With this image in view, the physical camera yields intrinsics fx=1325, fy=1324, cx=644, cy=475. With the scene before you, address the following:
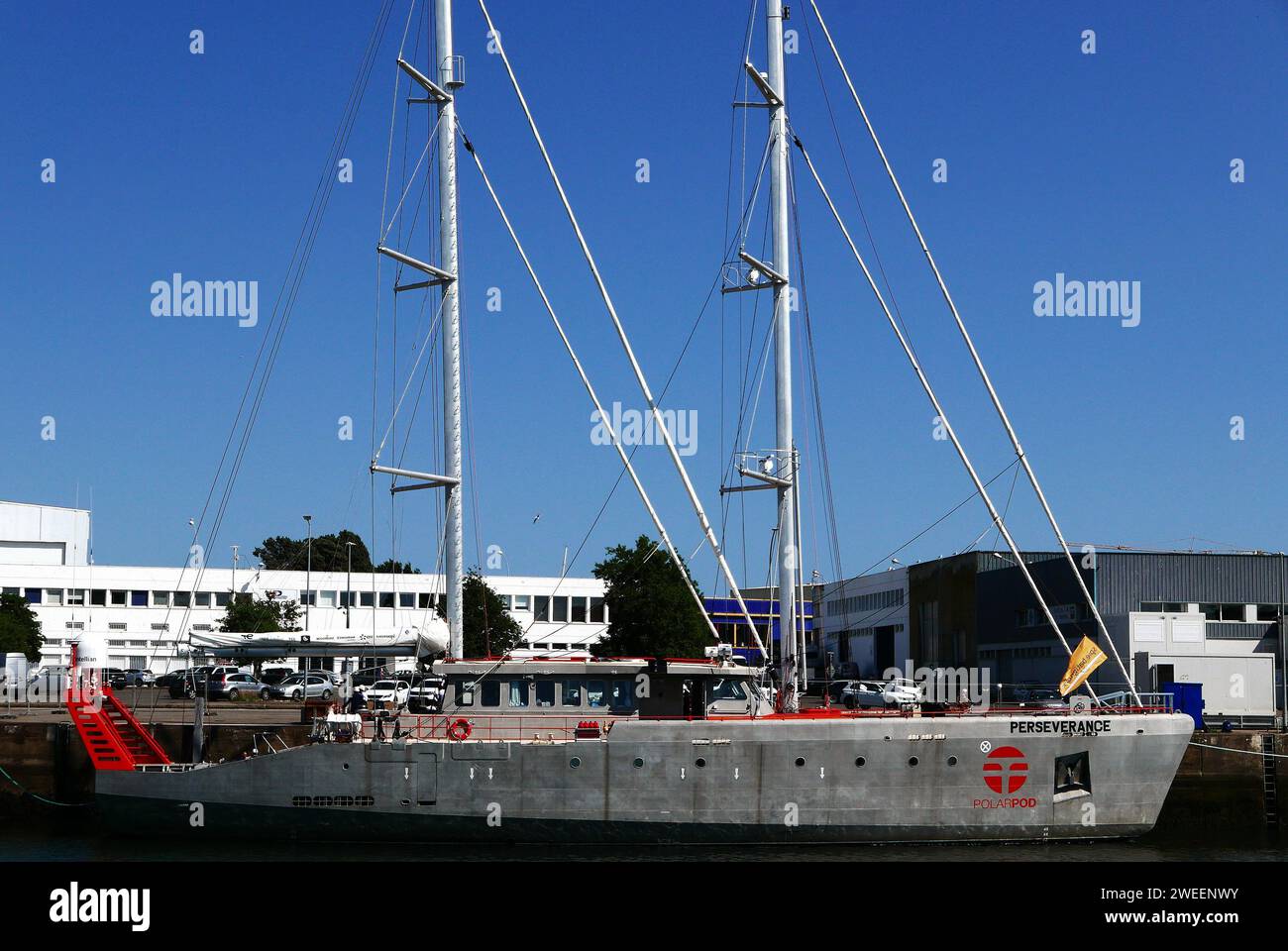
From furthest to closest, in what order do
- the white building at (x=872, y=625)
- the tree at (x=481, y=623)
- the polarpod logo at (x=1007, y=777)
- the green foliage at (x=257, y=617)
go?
the white building at (x=872, y=625) → the green foliage at (x=257, y=617) → the tree at (x=481, y=623) → the polarpod logo at (x=1007, y=777)

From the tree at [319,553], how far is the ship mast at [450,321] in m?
89.3

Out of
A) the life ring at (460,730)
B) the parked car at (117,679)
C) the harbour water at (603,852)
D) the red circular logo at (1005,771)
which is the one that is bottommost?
the harbour water at (603,852)

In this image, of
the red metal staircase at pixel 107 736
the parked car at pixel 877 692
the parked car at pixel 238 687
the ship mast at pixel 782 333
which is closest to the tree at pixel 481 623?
the parked car at pixel 238 687

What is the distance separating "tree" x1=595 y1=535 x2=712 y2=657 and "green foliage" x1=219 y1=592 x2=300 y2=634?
22907mm

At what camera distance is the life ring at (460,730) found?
26141 mm

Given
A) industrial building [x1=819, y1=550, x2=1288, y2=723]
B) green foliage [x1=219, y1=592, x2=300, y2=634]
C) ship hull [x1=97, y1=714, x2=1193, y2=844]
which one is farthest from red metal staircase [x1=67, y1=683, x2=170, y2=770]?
green foliage [x1=219, y1=592, x2=300, y2=634]

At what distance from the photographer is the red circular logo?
83.8 feet

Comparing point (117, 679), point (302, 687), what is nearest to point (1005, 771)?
point (302, 687)

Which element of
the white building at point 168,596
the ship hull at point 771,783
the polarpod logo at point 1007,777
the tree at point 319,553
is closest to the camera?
the ship hull at point 771,783

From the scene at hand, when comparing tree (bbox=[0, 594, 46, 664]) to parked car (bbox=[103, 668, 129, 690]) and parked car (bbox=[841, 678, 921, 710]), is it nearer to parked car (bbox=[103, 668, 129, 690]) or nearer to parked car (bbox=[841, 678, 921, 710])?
parked car (bbox=[103, 668, 129, 690])

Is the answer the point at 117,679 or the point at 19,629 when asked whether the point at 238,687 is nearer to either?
the point at 117,679
